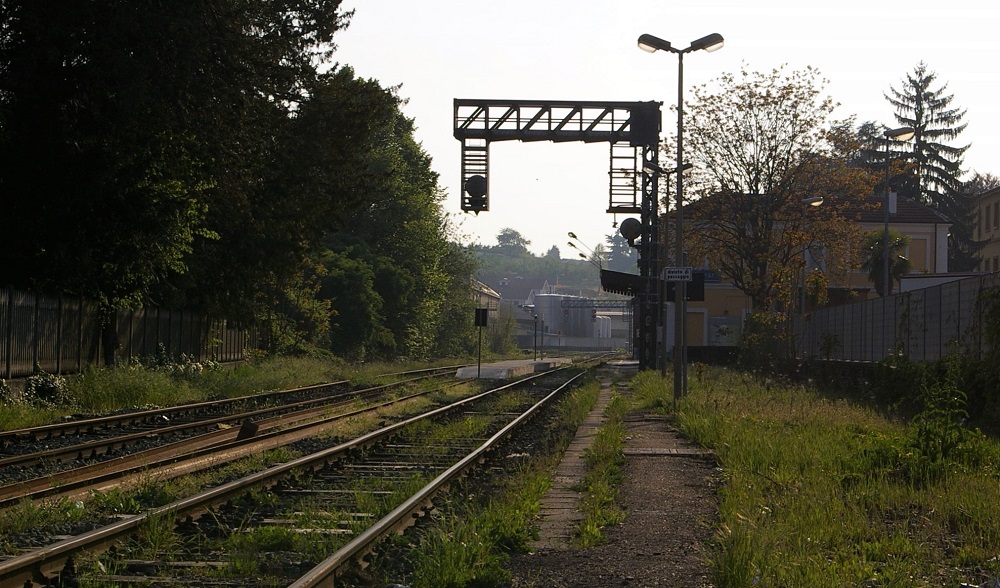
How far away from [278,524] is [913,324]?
20.1 meters

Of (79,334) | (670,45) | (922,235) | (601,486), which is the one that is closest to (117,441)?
(601,486)

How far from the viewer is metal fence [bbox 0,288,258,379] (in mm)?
22984

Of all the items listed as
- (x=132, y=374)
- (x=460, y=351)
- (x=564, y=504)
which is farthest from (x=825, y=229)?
(x=460, y=351)

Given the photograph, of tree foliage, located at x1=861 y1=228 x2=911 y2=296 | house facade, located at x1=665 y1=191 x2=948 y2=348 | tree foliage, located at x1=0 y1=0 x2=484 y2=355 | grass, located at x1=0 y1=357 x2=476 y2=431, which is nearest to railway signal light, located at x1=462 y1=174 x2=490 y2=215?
tree foliage, located at x1=0 y1=0 x2=484 y2=355

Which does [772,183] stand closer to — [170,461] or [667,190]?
[667,190]

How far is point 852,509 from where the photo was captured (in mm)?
10023

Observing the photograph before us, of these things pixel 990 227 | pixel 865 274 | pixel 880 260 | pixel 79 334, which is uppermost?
pixel 990 227

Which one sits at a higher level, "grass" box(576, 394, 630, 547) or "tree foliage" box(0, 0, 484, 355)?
"tree foliage" box(0, 0, 484, 355)

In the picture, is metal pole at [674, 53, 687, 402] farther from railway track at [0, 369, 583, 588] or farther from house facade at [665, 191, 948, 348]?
house facade at [665, 191, 948, 348]

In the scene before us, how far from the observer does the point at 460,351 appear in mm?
89000

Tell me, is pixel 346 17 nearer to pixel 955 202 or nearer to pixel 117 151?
pixel 117 151

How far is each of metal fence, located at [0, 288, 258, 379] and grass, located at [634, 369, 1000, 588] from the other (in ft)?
47.1

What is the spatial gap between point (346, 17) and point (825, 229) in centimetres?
2242

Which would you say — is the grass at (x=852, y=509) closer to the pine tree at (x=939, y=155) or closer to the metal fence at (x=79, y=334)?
the metal fence at (x=79, y=334)
